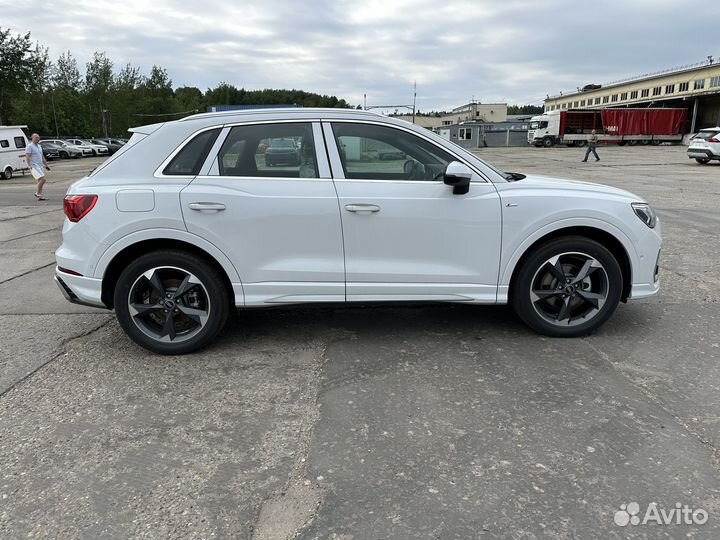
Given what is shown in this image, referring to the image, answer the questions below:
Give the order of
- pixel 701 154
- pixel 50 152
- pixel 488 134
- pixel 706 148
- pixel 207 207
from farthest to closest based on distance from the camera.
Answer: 1. pixel 488 134
2. pixel 50 152
3. pixel 701 154
4. pixel 706 148
5. pixel 207 207

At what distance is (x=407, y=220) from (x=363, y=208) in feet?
1.11

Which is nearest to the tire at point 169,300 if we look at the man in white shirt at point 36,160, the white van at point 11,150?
the man in white shirt at point 36,160

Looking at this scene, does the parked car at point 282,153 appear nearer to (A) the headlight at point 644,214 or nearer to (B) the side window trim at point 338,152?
(B) the side window trim at point 338,152

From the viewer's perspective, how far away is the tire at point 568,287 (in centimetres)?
409

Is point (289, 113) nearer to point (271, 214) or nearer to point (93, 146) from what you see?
point (271, 214)

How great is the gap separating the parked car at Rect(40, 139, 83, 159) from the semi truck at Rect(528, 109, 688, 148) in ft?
144

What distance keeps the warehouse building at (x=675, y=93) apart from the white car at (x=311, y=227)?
6772 centimetres

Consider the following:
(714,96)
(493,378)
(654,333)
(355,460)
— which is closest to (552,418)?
(493,378)

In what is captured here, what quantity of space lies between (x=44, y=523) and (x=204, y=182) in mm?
2360

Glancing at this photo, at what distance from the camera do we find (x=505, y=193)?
4.01 m

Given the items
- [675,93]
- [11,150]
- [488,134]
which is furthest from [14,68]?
[675,93]

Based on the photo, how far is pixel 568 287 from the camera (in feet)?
13.7

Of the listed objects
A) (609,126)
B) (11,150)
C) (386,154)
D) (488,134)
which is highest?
(609,126)

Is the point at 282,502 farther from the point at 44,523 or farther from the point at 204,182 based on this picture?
the point at 204,182
